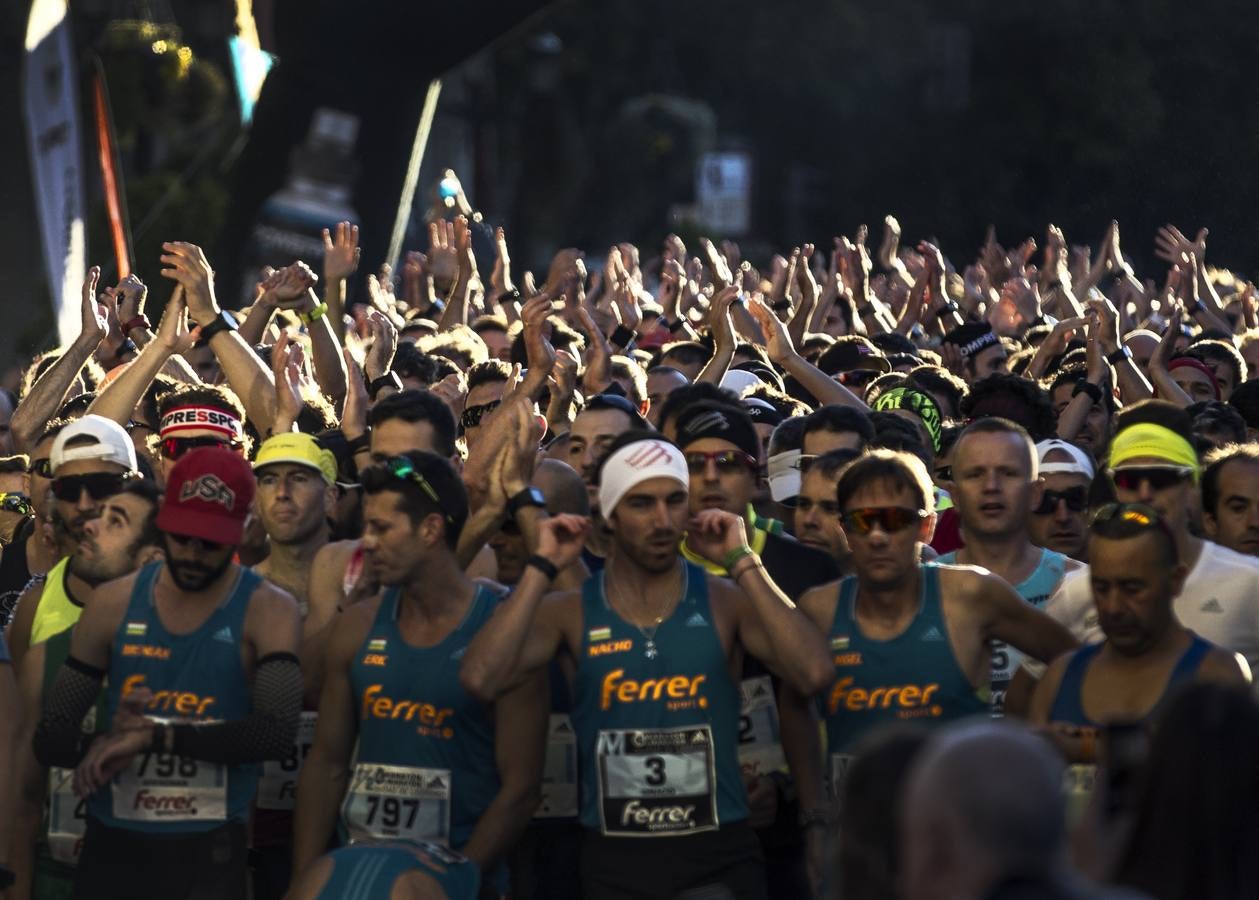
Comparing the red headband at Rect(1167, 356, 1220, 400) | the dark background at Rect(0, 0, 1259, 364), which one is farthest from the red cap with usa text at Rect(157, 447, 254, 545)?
the dark background at Rect(0, 0, 1259, 364)

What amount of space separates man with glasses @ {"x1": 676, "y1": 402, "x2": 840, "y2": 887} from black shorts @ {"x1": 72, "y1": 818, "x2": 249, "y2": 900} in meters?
1.37

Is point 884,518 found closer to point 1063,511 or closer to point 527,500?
point 527,500

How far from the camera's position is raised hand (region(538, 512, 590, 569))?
6008mm

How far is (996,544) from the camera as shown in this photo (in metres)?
6.97

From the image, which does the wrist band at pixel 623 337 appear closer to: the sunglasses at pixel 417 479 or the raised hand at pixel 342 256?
the raised hand at pixel 342 256

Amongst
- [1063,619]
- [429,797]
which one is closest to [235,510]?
[429,797]

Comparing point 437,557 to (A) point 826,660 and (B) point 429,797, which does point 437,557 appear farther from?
(A) point 826,660

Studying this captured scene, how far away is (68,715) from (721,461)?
6.55 ft

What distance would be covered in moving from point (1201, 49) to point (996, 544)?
30.0 meters

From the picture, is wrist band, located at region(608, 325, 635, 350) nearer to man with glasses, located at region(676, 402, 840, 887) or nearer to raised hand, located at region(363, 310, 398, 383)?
raised hand, located at region(363, 310, 398, 383)

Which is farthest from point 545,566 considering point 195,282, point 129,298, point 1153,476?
point 129,298

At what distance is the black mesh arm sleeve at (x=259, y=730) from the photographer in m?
5.91

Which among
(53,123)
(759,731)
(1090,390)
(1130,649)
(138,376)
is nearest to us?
(1130,649)

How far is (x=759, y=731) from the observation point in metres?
6.24
